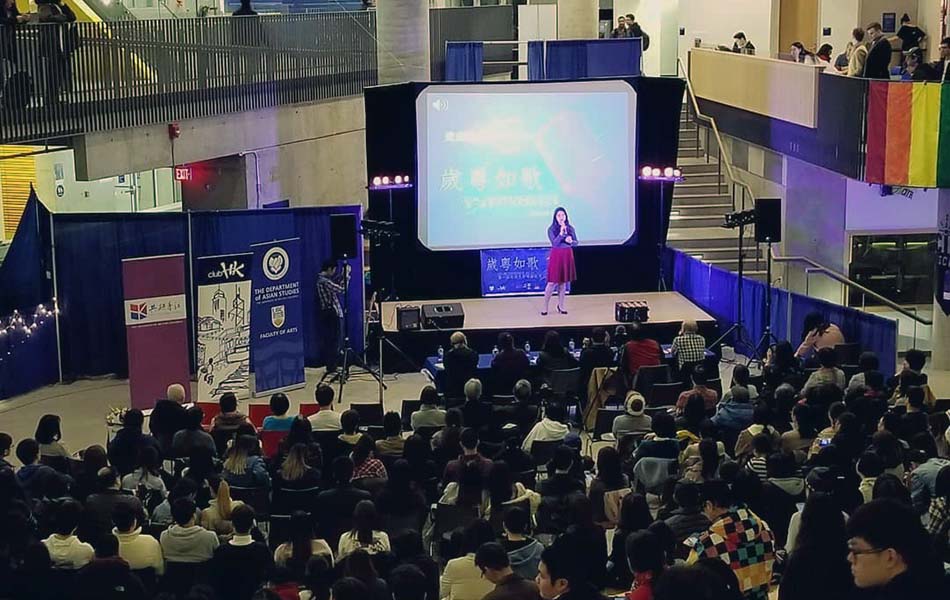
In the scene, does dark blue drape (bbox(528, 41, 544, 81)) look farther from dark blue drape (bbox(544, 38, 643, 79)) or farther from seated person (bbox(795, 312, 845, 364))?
seated person (bbox(795, 312, 845, 364))

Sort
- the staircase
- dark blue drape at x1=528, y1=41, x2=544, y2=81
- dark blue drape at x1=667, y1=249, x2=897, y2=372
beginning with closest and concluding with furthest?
dark blue drape at x1=667, y1=249, x2=897, y2=372
the staircase
dark blue drape at x1=528, y1=41, x2=544, y2=81

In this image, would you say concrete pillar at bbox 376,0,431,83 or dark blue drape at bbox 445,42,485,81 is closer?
Answer: concrete pillar at bbox 376,0,431,83

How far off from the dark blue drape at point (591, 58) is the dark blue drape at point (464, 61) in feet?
6.23

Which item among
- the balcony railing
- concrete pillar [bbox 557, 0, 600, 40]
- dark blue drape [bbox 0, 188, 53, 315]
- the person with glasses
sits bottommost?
dark blue drape [bbox 0, 188, 53, 315]

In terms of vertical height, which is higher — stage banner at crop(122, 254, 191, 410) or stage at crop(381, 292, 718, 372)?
stage banner at crop(122, 254, 191, 410)

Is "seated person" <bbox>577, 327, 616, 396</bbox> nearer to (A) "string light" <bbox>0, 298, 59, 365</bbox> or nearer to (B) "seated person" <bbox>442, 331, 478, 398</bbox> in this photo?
(B) "seated person" <bbox>442, 331, 478, 398</bbox>

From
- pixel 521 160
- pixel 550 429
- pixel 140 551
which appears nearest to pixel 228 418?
pixel 550 429

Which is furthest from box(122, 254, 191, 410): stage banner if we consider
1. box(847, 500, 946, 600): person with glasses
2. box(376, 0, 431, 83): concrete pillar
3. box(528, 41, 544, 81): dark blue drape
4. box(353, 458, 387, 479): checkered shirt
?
box(847, 500, 946, 600): person with glasses

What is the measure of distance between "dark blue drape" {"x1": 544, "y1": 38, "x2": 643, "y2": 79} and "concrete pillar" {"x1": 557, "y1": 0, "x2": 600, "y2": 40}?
422 cm

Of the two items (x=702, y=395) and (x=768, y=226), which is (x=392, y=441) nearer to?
(x=702, y=395)

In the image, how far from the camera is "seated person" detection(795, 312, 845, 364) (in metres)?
14.8

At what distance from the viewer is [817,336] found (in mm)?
14844

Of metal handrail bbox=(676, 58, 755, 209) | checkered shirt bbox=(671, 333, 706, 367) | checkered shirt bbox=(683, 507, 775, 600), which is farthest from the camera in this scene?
metal handrail bbox=(676, 58, 755, 209)

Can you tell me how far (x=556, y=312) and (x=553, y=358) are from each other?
4.32m
